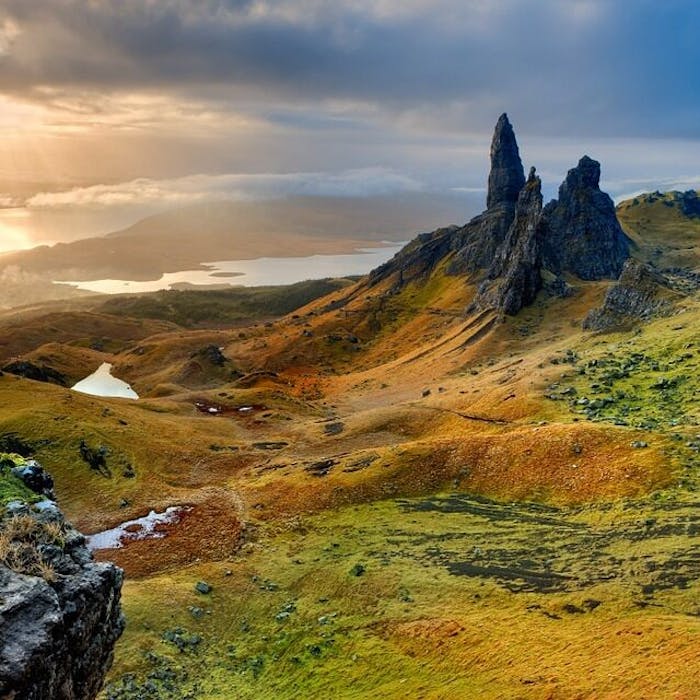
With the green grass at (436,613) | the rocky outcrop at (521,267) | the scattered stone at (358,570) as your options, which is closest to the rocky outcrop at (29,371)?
the green grass at (436,613)

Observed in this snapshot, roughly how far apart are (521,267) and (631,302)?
45.8m

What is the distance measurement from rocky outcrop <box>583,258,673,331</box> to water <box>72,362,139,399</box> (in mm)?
115565

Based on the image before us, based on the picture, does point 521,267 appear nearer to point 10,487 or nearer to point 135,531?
point 135,531

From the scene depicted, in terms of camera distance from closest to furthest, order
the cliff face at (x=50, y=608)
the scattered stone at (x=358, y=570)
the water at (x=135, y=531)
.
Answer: the cliff face at (x=50, y=608)
the scattered stone at (x=358, y=570)
the water at (x=135, y=531)

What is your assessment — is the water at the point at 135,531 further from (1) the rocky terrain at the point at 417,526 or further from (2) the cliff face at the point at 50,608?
(2) the cliff face at the point at 50,608

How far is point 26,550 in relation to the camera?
18547 millimetres

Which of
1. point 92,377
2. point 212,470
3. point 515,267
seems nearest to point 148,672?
point 212,470

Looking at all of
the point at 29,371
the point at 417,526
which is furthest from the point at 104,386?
the point at 417,526

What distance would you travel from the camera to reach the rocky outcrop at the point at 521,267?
164 meters

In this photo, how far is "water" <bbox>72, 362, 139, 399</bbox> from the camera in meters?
166

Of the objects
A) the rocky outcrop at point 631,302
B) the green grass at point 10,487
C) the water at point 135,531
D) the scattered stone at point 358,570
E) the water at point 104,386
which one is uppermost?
the rocky outcrop at point 631,302

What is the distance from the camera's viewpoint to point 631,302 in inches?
4838

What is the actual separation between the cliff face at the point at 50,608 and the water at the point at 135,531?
39.6 m

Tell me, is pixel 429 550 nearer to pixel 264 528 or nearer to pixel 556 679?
pixel 264 528
